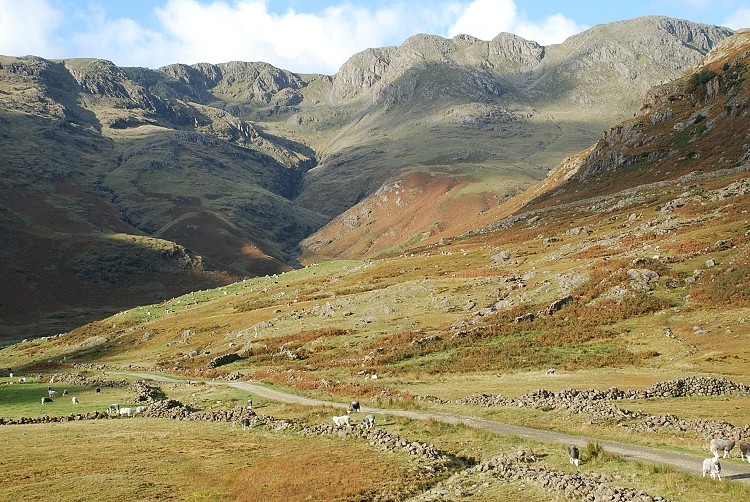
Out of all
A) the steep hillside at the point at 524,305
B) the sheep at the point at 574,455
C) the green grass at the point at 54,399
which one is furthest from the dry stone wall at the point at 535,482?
the green grass at the point at 54,399

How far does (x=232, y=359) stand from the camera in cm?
8331

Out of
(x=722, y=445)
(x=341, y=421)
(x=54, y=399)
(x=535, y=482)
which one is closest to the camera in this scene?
(x=535, y=482)

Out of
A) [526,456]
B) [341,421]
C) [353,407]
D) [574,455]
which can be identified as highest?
[341,421]

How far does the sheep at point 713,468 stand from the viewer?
22578 millimetres

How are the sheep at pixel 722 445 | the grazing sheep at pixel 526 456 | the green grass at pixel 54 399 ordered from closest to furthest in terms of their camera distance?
the sheep at pixel 722 445 < the grazing sheep at pixel 526 456 < the green grass at pixel 54 399

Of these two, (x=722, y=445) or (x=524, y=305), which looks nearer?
(x=722, y=445)

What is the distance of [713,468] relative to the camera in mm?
22750

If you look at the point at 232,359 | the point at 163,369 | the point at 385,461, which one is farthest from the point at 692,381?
the point at 163,369

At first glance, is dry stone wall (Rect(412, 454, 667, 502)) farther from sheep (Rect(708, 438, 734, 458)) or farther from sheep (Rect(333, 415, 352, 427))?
sheep (Rect(333, 415, 352, 427))

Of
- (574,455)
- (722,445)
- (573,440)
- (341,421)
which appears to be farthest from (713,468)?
(341,421)

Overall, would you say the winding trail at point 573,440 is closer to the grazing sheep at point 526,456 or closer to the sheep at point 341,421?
the grazing sheep at point 526,456

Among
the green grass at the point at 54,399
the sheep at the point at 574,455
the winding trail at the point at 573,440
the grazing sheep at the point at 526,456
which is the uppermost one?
the green grass at the point at 54,399

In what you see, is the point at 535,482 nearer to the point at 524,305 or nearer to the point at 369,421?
the point at 369,421

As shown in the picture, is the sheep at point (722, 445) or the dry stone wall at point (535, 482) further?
the sheep at point (722, 445)
